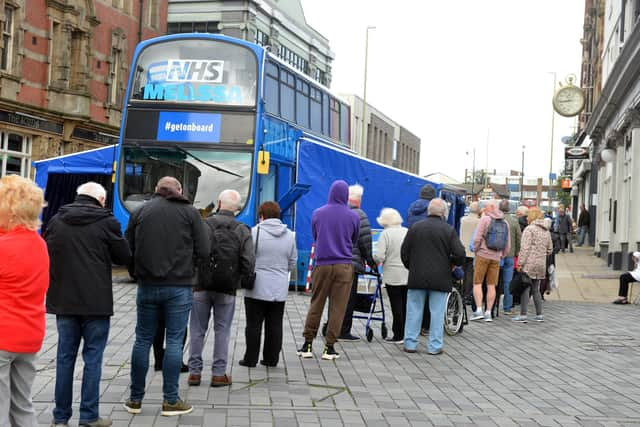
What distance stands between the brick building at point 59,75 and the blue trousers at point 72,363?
75.1 feet

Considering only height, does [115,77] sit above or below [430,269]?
above

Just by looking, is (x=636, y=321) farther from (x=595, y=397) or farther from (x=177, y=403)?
(x=177, y=403)

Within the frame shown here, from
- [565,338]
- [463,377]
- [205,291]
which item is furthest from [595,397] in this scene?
[565,338]

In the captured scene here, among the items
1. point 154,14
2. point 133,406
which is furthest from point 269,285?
point 154,14

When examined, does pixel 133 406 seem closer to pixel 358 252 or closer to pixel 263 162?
pixel 358 252

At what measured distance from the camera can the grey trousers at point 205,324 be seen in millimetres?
7742

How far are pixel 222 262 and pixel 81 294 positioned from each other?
186 cm

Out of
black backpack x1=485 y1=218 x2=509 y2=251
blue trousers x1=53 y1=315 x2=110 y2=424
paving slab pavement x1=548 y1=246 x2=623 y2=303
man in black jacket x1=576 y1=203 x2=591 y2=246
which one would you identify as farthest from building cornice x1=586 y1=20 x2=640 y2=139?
blue trousers x1=53 y1=315 x2=110 y2=424

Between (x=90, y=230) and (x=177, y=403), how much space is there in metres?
1.46

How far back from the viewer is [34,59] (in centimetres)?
2952

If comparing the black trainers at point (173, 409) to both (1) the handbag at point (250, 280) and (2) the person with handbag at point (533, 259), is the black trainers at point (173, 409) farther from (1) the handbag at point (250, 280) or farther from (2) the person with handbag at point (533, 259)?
(2) the person with handbag at point (533, 259)

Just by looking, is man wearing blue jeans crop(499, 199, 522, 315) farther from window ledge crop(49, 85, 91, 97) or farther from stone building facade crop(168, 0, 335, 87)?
stone building facade crop(168, 0, 335, 87)

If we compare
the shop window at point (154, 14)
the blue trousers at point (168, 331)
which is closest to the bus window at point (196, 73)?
the blue trousers at point (168, 331)

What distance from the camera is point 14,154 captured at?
28.6 meters
